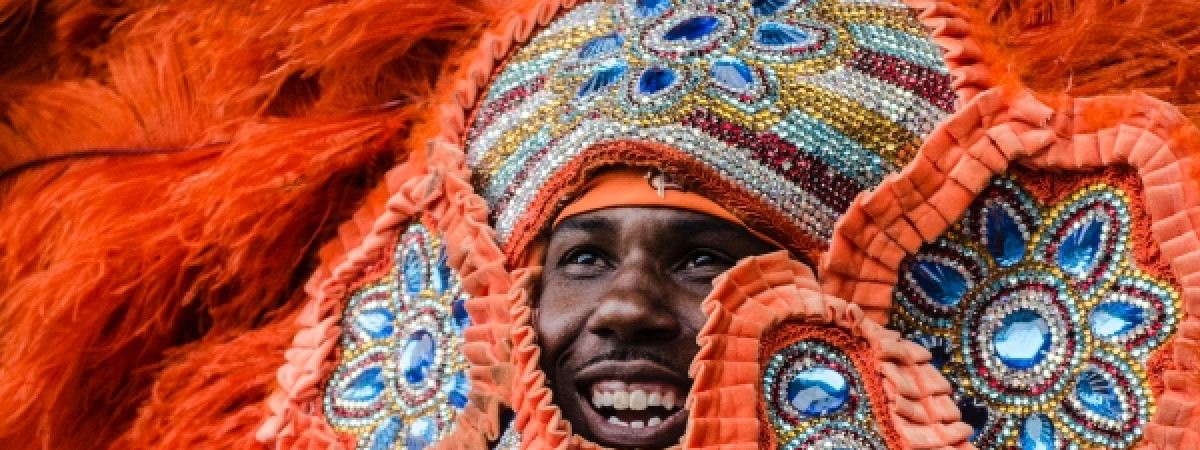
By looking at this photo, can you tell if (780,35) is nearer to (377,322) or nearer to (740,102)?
(740,102)

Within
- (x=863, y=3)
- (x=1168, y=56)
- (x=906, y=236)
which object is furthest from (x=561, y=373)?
(x=1168, y=56)

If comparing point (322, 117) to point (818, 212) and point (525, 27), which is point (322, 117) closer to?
point (525, 27)

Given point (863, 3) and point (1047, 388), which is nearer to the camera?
point (1047, 388)

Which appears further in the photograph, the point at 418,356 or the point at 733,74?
the point at 418,356

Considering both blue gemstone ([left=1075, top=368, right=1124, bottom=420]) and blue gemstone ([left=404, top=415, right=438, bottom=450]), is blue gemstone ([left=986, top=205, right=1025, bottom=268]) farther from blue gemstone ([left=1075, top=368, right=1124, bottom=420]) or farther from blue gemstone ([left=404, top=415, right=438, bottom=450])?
blue gemstone ([left=404, top=415, right=438, bottom=450])

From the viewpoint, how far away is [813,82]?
2.17 metres

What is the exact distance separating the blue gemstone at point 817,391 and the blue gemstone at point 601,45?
0.46 metres

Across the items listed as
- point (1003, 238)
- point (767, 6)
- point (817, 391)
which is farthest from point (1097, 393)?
point (767, 6)

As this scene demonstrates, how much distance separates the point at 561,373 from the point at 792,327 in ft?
0.84

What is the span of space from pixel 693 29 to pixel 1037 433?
0.59m

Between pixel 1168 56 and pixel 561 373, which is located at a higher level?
pixel 1168 56

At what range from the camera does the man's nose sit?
202 centimetres

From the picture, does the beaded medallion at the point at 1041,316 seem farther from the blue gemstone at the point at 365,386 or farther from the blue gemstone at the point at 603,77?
the blue gemstone at the point at 365,386

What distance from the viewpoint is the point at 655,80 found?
7.13 feet
